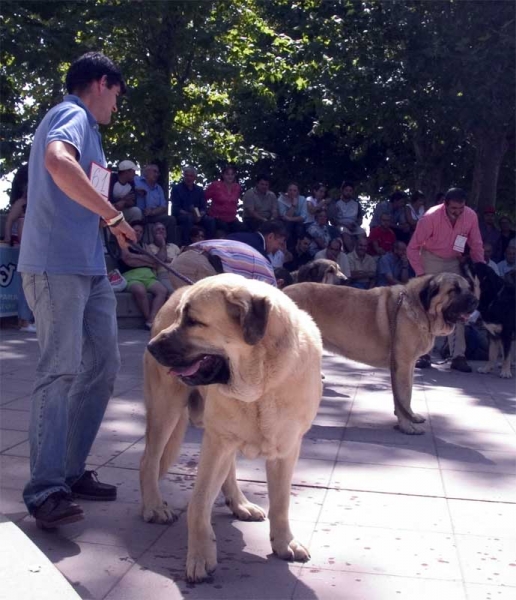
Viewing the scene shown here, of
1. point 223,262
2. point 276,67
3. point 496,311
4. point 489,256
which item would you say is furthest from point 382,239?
point 223,262

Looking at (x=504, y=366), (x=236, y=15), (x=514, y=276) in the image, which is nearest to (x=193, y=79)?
(x=236, y=15)

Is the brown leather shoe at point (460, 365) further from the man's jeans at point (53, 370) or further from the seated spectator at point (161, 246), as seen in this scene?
the man's jeans at point (53, 370)

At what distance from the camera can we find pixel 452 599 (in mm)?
3508

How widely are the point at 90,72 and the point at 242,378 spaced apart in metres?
1.86

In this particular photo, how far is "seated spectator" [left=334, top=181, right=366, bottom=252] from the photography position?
1463 cm

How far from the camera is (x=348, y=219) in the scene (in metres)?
15.2

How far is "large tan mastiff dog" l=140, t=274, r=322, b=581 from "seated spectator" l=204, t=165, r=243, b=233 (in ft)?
33.0

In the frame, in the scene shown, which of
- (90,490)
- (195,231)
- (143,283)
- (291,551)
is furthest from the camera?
(195,231)

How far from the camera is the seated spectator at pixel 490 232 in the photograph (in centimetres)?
1423

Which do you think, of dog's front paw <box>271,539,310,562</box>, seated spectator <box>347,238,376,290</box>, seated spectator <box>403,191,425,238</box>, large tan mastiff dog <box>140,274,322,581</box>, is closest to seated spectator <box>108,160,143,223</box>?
seated spectator <box>347,238,376,290</box>

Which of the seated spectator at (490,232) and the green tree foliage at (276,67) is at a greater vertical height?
the green tree foliage at (276,67)

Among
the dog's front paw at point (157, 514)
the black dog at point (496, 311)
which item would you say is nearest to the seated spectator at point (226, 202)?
the black dog at point (496, 311)

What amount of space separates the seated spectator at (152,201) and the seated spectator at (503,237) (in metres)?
5.59

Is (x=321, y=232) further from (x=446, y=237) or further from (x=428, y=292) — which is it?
(x=428, y=292)
